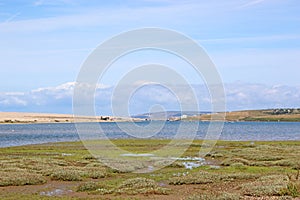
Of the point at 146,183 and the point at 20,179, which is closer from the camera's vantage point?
the point at 146,183

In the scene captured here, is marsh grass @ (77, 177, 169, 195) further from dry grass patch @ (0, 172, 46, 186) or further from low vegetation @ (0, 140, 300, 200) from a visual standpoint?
dry grass patch @ (0, 172, 46, 186)

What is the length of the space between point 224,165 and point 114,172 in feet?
36.4

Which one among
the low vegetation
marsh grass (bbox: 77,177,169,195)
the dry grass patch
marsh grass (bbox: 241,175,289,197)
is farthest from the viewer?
the dry grass patch

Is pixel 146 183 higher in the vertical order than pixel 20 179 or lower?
lower

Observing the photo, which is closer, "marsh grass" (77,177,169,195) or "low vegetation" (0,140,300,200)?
"low vegetation" (0,140,300,200)

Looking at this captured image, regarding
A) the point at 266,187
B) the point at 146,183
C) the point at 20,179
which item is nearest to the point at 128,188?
the point at 146,183

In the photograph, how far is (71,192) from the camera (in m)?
26.8

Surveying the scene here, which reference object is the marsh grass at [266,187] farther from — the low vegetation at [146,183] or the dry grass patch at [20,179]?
the dry grass patch at [20,179]

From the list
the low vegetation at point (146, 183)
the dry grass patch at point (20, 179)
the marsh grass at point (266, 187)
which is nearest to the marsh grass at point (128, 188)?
the low vegetation at point (146, 183)

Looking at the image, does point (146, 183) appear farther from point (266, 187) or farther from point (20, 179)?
point (20, 179)

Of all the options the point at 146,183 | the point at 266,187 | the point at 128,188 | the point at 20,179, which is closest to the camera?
the point at 266,187

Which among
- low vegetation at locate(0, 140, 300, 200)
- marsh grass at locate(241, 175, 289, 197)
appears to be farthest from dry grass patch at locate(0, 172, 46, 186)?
marsh grass at locate(241, 175, 289, 197)

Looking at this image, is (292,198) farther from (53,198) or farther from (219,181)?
(53,198)

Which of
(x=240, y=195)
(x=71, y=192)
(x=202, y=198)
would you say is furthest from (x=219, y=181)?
(x=71, y=192)
